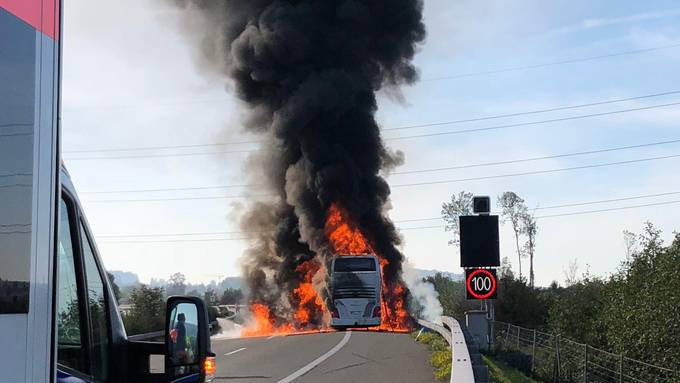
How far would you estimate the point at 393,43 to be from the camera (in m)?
47.4

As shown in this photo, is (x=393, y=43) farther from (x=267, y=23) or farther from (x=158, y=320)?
(x=158, y=320)

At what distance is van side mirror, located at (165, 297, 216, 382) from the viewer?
3229 mm

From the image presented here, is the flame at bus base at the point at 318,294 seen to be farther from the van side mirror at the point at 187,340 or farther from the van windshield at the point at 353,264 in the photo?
the van side mirror at the point at 187,340

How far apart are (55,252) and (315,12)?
44.6m

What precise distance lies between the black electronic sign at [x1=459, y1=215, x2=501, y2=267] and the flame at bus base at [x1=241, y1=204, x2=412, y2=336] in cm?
2488

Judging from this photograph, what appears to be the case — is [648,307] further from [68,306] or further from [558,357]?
[68,306]

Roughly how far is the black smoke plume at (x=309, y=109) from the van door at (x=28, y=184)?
3971cm

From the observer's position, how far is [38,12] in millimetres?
2256

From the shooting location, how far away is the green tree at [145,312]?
6.93 m

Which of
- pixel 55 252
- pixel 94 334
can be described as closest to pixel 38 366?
pixel 55 252

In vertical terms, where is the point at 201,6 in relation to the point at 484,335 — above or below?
above

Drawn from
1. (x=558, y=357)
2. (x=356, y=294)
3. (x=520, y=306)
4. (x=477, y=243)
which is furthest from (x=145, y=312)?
(x=520, y=306)

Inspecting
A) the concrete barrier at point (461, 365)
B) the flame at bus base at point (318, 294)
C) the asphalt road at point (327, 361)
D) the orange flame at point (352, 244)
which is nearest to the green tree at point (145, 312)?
the concrete barrier at point (461, 365)

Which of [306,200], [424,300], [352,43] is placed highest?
[352,43]
